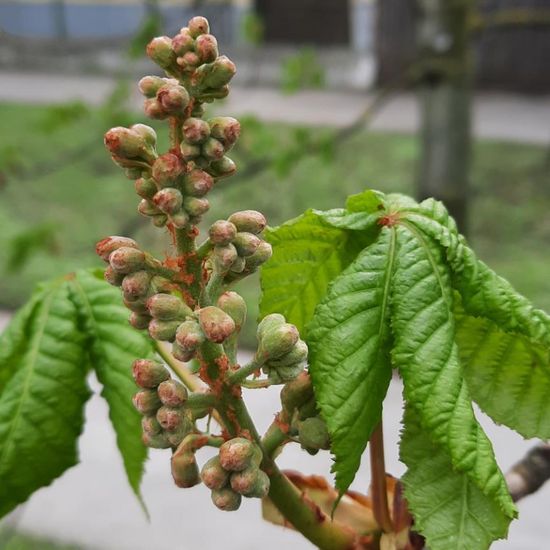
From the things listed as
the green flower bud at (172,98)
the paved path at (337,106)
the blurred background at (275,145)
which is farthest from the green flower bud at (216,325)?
the paved path at (337,106)

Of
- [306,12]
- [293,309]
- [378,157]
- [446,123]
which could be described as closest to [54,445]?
[293,309]

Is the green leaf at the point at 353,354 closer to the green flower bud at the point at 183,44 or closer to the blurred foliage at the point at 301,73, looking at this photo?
the green flower bud at the point at 183,44

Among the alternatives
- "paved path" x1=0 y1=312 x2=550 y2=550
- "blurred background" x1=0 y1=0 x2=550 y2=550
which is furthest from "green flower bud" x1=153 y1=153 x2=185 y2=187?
"paved path" x1=0 y1=312 x2=550 y2=550

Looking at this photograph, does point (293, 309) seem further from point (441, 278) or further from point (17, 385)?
point (17, 385)

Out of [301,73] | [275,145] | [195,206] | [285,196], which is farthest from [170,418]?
[285,196]

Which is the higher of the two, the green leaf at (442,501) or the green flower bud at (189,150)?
the green flower bud at (189,150)

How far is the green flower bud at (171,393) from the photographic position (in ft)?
1.48

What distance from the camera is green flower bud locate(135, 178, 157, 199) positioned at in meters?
0.46

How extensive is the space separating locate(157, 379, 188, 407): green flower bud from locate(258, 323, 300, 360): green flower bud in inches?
2.0

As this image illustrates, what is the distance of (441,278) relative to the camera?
551 mm

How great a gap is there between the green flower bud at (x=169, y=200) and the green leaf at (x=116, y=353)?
0.25 m

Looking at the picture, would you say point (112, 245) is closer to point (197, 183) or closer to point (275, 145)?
point (197, 183)

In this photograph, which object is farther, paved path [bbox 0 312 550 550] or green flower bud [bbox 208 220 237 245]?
paved path [bbox 0 312 550 550]

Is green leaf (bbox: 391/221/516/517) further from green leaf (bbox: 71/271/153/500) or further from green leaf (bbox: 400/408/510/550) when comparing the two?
green leaf (bbox: 71/271/153/500)
